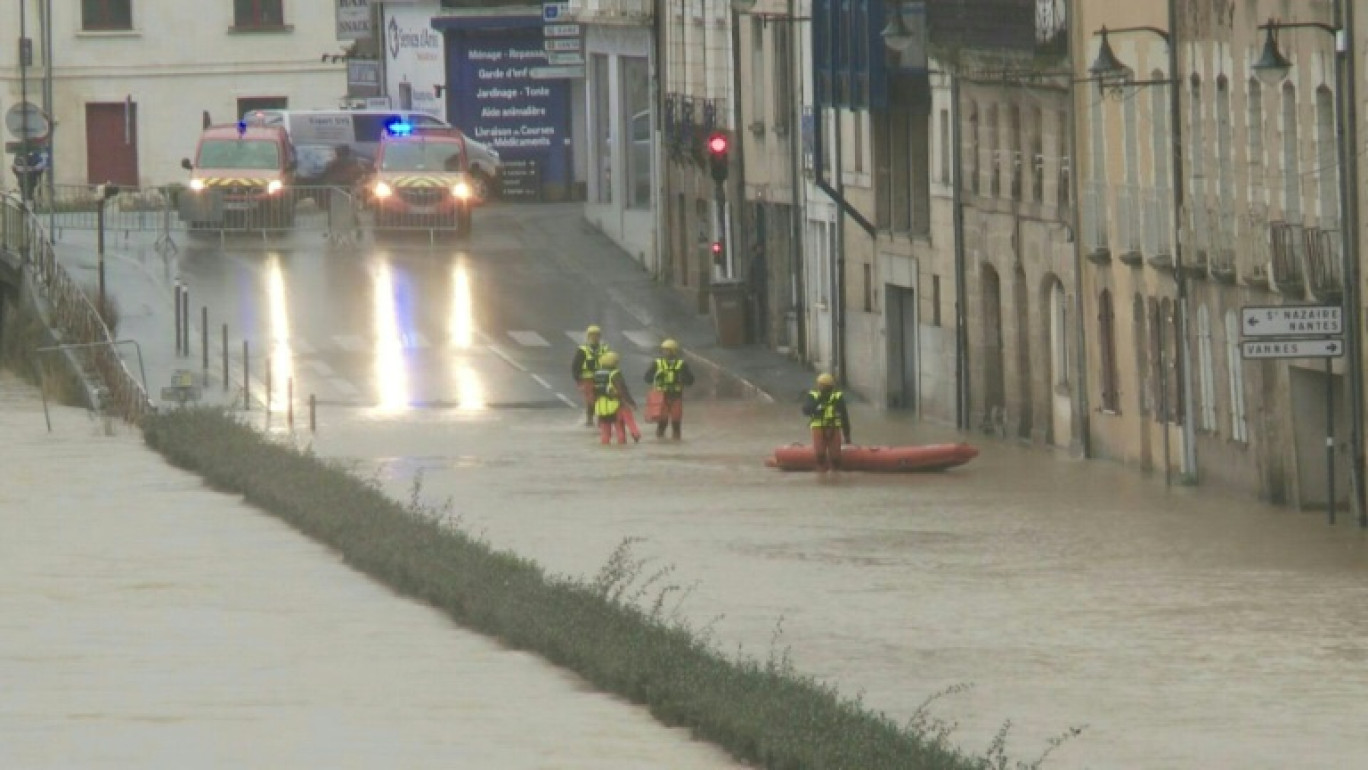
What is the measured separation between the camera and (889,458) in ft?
142

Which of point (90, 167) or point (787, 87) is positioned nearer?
point (787, 87)

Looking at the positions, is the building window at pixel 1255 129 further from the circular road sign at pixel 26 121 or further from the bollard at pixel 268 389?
the circular road sign at pixel 26 121

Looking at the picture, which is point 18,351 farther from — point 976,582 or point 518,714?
point 518,714

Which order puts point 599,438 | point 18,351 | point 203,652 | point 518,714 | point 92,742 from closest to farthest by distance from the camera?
point 92,742
point 518,714
point 203,652
point 599,438
point 18,351

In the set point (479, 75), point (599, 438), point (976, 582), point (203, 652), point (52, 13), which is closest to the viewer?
point (203, 652)

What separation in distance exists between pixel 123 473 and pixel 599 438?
799 centimetres

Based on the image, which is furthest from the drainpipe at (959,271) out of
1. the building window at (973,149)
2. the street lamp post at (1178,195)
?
the street lamp post at (1178,195)

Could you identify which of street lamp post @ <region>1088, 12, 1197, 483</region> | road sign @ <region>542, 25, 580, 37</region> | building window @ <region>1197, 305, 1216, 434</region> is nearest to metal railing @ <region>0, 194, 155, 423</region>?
street lamp post @ <region>1088, 12, 1197, 483</region>

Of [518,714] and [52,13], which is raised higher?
[52,13]

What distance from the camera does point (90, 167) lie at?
87000mm

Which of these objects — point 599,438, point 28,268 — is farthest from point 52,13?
point 599,438

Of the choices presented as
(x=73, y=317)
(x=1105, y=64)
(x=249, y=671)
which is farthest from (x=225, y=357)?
(x=249, y=671)

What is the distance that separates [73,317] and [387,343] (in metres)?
5.20

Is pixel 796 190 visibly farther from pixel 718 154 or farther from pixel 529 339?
pixel 529 339
